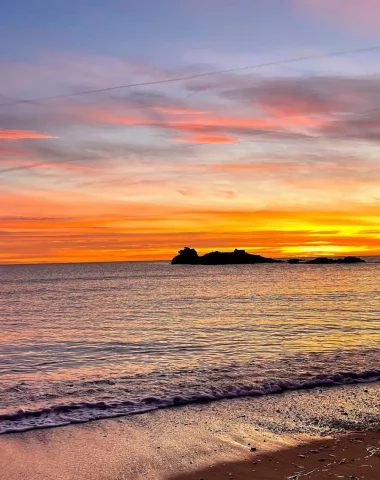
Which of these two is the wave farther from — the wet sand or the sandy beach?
the wet sand

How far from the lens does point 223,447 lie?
9625 mm

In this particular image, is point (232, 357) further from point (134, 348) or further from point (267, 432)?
point (267, 432)

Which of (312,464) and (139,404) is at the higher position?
(312,464)

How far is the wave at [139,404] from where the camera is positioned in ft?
38.1

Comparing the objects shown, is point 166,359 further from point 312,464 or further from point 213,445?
point 312,464

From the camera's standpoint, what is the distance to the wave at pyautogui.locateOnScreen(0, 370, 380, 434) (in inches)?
457

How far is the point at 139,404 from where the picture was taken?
42.7 feet

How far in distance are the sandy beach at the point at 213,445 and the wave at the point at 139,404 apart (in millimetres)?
439

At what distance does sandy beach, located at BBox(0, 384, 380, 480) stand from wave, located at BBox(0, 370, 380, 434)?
0.44 m

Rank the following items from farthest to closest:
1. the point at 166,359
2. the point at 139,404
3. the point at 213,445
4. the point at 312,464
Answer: the point at 166,359 → the point at 139,404 → the point at 213,445 → the point at 312,464

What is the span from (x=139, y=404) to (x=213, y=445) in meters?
3.71

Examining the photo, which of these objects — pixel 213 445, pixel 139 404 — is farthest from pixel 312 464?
pixel 139 404

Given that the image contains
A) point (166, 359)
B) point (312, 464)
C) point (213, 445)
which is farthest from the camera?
point (166, 359)

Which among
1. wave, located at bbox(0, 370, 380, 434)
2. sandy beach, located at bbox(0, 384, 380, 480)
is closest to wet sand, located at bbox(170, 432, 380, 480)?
sandy beach, located at bbox(0, 384, 380, 480)
